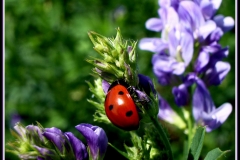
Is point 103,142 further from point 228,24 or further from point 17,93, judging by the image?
point 17,93

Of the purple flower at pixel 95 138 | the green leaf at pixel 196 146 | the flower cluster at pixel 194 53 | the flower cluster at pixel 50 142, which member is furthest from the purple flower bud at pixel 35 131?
the flower cluster at pixel 194 53

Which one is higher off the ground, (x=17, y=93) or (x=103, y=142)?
(x=17, y=93)

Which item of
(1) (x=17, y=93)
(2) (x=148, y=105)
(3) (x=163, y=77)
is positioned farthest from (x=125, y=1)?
(2) (x=148, y=105)

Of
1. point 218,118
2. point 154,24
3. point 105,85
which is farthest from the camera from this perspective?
point 154,24

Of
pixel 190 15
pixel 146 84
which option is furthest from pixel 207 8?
pixel 146 84

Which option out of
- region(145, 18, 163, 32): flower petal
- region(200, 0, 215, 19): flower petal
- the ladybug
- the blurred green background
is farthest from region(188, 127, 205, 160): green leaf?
the blurred green background

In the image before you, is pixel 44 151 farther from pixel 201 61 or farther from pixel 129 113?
pixel 201 61
